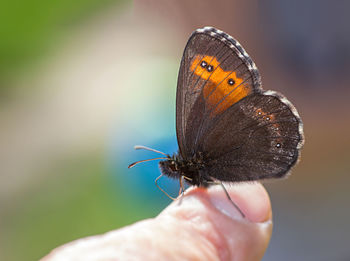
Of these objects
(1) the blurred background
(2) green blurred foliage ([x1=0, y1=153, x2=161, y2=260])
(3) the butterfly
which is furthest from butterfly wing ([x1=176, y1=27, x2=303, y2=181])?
(2) green blurred foliage ([x1=0, y1=153, x2=161, y2=260])

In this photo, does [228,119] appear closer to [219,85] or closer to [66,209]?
[219,85]

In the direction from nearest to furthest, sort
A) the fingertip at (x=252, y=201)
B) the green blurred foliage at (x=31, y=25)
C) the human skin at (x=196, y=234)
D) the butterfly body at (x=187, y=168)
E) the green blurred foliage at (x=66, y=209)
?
the human skin at (x=196, y=234) → the fingertip at (x=252, y=201) → the butterfly body at (x=187, y=168) → the green blurred foliage at (x=66, y=209) → the green blurred foliage at (x=31, y=25)

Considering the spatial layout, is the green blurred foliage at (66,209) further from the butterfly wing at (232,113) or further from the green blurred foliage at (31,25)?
the butterfly wing at (232,113)

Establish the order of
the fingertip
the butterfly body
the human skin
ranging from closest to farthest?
the human skin, the fingertip, the butterfly body

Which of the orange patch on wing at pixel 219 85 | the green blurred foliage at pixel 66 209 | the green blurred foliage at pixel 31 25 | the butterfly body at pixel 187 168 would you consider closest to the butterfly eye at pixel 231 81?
the orange patch on wing at pixel 219 85

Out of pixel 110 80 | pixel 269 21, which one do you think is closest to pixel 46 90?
pixel 110 80

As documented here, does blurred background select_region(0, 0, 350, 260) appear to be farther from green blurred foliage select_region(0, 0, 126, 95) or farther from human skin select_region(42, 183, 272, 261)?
human skin select_region(42, 183, 272, 261)

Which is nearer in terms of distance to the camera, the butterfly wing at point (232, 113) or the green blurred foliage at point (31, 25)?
the butterfly wing at point (232, 113)

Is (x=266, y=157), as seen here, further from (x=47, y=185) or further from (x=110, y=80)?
(x=110, y=80)
